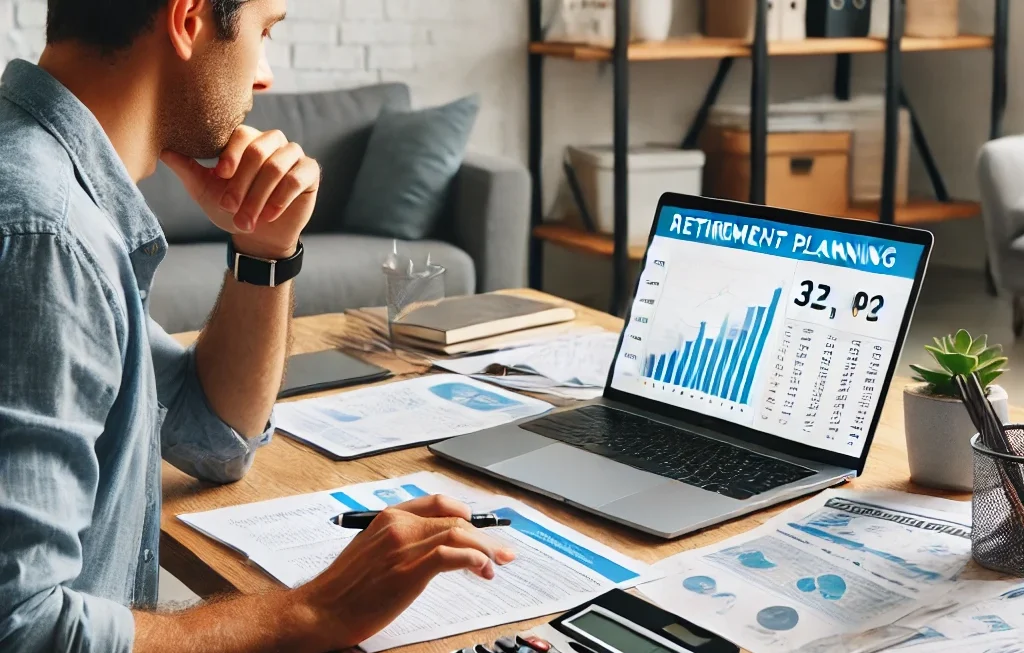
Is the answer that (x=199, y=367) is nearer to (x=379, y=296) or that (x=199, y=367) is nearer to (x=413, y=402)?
(x=413, y=402)

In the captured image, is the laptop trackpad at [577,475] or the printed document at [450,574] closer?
the printed document at [450,574]

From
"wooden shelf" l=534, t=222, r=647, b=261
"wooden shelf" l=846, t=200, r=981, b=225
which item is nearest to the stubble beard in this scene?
"wooden shelf" l=534, t=222, r=647, b=261

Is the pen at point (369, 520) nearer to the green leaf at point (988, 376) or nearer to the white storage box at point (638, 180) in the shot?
the green leaf at point (988, 376)

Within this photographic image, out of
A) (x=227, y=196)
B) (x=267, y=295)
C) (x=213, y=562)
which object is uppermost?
(x=227, y=196)

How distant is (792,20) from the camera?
4.28 m

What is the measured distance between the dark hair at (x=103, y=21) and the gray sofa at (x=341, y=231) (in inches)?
79.8

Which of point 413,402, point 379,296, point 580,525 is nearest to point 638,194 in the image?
point 379,296

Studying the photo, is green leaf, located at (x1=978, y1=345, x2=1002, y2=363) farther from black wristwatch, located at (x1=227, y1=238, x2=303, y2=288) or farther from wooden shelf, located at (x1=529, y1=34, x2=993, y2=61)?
wooden shelf, located at (x1=529, y1=34, x2=993, y2=61)

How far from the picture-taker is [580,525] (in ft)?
3.40

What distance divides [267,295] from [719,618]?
0.62 meters

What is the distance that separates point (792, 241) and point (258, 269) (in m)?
0.54

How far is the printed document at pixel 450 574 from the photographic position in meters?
0.87

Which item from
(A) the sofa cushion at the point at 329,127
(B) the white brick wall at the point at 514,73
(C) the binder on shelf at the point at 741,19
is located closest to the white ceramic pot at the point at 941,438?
(A) the sofa cushion at the point at 329,127

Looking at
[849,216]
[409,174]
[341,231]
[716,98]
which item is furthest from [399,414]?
[716,98]
